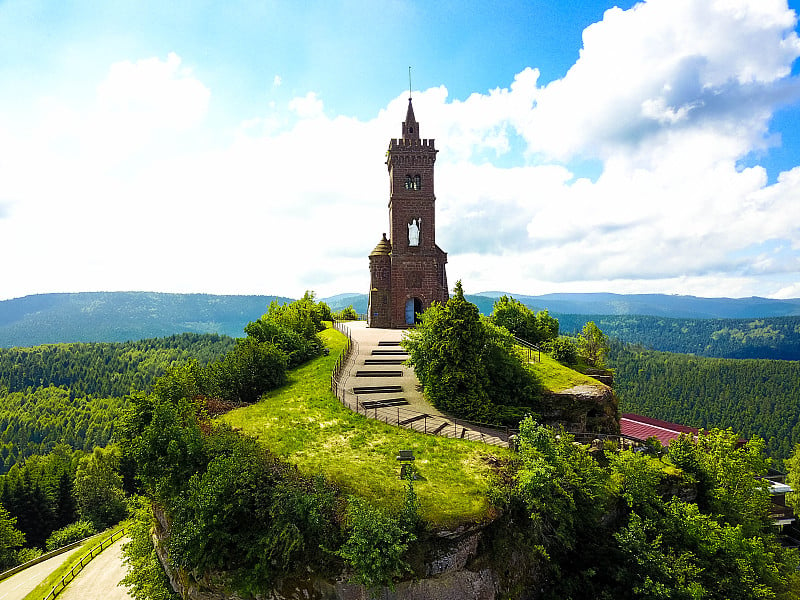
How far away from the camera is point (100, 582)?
2758 cm

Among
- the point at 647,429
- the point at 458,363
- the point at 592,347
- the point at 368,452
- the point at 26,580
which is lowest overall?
the point at 26,580

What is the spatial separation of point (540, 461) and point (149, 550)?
18.7 meters

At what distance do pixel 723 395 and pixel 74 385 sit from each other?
647 ft

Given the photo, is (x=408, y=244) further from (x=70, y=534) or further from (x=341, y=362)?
(x=70, y=534)

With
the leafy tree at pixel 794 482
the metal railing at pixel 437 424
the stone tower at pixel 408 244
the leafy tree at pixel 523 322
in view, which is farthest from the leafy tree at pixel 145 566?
the leafy tree at pixel 794 482

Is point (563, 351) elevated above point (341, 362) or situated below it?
above

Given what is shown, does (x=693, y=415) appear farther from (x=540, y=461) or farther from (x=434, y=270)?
(x=540, y=461)

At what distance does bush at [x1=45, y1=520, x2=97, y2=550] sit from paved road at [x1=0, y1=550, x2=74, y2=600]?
35.5 ft

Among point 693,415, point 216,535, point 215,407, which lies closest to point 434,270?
point 215,407

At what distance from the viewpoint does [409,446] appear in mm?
17078

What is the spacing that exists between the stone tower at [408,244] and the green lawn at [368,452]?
17.8m

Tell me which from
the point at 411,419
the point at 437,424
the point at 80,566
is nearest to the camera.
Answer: the point at 437,424

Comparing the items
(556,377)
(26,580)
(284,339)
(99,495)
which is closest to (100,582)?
(26,580)

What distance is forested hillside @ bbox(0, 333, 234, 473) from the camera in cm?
10106
